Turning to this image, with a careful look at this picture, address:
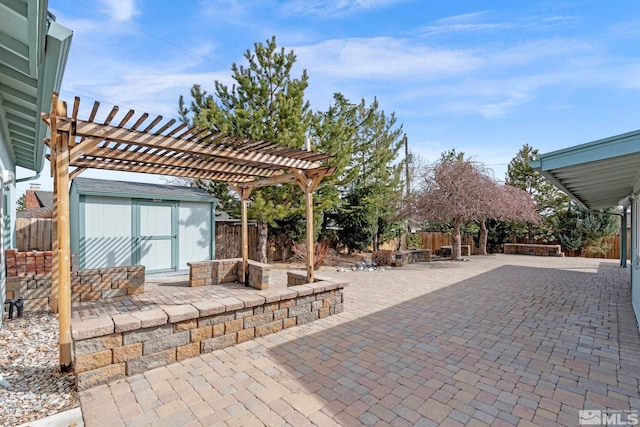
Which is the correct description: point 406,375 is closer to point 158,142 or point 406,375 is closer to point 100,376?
point 100,376

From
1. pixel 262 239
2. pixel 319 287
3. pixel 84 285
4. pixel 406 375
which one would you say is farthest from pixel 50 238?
pixel 406 375

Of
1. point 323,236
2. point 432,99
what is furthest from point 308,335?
point 432,99

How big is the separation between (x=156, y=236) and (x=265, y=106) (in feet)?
17.0

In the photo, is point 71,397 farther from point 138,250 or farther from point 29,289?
point 138,250

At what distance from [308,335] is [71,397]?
2.42m

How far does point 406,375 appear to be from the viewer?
2.99 m

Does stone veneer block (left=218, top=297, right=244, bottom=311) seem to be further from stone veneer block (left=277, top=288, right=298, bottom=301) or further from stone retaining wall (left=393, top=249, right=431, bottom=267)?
stone retaining wall (left=393, top=249, right=431, bottom=267)

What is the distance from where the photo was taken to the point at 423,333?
4.14 metres

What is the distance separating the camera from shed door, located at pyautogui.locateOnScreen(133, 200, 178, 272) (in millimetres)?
7871

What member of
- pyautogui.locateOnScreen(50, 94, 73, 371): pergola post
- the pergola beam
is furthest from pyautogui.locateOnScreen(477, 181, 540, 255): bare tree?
pyautogui.locateOnScreen(50, 94, 73, 371): pergola post

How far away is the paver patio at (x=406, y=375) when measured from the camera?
237cm

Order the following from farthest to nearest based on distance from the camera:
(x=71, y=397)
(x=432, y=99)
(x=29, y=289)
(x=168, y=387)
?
(x=432, y=99), (x=29, y=289), (x=168, y=387), (x=71, y=397)

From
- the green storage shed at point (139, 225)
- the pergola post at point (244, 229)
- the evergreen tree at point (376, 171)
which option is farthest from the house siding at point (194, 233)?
the evergreen tree at point (376, 171)

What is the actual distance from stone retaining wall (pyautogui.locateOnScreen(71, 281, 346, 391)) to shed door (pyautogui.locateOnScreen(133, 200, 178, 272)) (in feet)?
17.4
